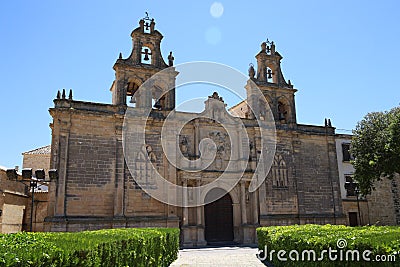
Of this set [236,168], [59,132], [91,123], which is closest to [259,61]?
[236,168]

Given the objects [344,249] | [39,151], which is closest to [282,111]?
[344,249]

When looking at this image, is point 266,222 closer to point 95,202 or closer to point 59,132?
point 95,202

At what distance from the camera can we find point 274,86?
23812 mm

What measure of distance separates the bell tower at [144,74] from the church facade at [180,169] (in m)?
0.06

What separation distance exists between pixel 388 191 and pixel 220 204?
1430 centimetres

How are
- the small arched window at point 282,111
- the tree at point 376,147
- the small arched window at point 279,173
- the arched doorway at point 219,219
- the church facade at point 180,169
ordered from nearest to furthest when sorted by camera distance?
the church facade at point 180,169 → the tree at point 376,147 → the arched doorway at point 219,219 → the small arched window at point 279,173 → the small arched window at point 282,111

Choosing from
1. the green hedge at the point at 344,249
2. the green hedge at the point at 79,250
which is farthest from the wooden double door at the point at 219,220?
the green hedge at the point at 344,249

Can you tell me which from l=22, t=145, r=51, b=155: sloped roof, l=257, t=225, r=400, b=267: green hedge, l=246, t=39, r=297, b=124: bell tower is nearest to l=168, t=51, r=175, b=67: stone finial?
l=246, t=39, r=297, b=124: bell tower

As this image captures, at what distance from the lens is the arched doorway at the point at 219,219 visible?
20470 mm

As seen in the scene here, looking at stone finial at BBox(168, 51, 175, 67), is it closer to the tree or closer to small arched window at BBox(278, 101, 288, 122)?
small arched window at BBox(278, 101, 288, 122)

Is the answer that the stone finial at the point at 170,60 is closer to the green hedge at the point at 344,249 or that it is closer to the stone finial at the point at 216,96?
the stone finial at the point at 216,96

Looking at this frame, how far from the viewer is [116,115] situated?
19.0 metres

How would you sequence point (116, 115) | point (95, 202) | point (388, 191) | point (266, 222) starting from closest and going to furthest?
point (95, 202) → point (116, 115) → point (266, 222) → point (388, 191)

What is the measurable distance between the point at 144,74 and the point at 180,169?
5.79m
